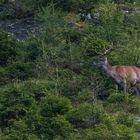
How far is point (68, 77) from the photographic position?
22484 mm

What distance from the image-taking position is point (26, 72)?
76.1ft

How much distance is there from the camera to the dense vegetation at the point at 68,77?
1859 cm

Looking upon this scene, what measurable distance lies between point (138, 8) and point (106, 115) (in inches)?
501

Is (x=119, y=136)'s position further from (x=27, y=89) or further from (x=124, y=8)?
(x=124, y=8)

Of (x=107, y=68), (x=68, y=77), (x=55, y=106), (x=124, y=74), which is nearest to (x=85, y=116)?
(x=55, y=106)

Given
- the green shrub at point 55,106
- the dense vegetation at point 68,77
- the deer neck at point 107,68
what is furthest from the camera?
the deer neck at point 107,68

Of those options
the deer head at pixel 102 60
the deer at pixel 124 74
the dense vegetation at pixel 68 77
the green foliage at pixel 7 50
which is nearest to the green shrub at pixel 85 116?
the dense vegetation at pixel 68 77

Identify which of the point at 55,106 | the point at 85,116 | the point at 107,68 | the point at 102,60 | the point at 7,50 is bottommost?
the point at 85,116

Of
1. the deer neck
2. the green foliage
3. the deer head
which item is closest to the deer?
the deer neck

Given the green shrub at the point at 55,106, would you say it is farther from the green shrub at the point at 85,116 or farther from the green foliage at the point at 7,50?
the green foliage at the point at 7,50

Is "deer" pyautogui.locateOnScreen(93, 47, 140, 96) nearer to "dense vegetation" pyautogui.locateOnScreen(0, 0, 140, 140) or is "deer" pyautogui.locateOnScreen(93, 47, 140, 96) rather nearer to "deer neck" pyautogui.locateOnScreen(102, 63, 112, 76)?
"deer neck" pyautogui.locateOnScreen(102, 63, 112, 76)

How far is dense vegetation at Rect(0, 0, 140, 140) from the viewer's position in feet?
61.0

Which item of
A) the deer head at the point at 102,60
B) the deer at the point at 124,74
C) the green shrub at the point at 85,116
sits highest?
the deer head at the point at 102,60

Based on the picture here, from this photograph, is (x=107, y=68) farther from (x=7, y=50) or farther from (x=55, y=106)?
(x=55, y=106)
